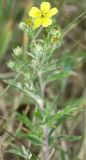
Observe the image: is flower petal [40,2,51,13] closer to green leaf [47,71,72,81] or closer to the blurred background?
green leaf [47,71,72,81]

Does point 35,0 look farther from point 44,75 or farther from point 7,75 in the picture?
point 44,75

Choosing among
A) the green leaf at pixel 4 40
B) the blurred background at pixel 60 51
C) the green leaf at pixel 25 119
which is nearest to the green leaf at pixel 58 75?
the green leaf at pixel 25 119

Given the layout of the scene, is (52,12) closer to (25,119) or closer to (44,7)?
(44,7)

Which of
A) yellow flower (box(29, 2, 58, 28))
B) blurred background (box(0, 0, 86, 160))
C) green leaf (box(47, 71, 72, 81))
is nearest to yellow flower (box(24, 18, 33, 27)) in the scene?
yellow flower (box(29, 2, 58, 28))

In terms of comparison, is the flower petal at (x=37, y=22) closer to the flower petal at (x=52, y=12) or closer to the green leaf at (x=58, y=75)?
the flower petal at (x=52, y=12)

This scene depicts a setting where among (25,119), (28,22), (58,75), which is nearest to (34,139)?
(25,119)

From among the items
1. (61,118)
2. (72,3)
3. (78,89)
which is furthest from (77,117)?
(72,3)

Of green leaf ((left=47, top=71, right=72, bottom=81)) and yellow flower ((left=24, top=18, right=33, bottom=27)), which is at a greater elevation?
yellow flower ((left=24, top=18, right=33, bottom=27))
